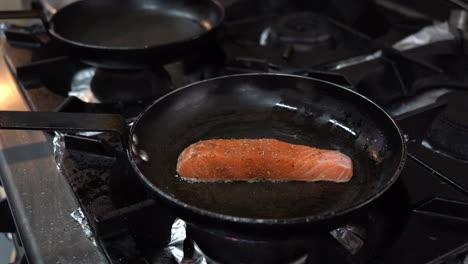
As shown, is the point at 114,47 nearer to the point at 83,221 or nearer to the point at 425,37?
the point at 83,221

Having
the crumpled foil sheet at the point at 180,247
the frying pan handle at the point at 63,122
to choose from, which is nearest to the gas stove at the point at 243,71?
the crumpled foil sheet at the point at 180,247

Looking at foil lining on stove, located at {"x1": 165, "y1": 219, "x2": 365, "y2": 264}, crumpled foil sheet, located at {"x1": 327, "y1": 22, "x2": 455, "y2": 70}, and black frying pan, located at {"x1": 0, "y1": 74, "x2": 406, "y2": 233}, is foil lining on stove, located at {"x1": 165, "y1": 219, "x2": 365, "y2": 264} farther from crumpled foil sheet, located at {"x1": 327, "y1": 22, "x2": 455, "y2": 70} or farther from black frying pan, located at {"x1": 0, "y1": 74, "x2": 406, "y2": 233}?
crumpled foil sheet, located at {"x1": 327, "y1": 22, "x2": 455, "y2": 70}

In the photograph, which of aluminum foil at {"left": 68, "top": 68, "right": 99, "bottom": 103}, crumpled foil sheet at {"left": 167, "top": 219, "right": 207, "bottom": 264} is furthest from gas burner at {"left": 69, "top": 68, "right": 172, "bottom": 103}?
crumpled foil sheet at {"left": 167, "top": 219, "right": 207, "bottom": 264}

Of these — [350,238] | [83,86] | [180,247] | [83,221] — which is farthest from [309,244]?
[83,86]

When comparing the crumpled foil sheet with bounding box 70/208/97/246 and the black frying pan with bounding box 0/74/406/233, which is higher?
the black frying pan with bounding box 0/74/406/233

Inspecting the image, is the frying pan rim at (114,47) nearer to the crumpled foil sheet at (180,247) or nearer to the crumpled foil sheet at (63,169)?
the crumpled foil sheet at (63,169)
